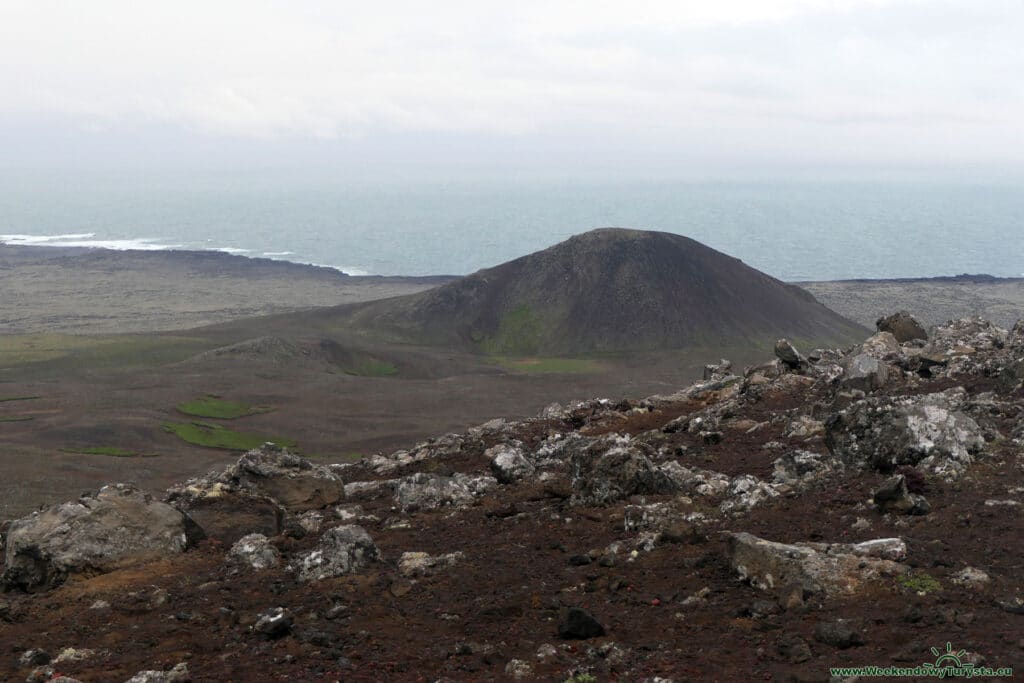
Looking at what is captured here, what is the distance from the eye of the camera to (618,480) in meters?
18.2

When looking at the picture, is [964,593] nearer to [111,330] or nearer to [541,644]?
[541,644]

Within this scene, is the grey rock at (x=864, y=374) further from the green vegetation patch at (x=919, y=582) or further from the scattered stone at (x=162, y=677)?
the scattered stone at (x=162, y=677)

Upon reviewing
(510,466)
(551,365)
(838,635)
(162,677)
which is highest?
(838,635)

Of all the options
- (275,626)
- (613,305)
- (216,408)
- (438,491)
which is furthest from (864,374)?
(613,305)

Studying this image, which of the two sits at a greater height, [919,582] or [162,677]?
[919,582]

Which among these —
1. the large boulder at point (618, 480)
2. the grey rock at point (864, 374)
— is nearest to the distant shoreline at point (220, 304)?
the grey rock at point (864, 374)

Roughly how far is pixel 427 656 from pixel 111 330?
5900 inches

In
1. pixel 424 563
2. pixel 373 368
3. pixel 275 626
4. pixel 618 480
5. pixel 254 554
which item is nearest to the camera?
pixel 275 626

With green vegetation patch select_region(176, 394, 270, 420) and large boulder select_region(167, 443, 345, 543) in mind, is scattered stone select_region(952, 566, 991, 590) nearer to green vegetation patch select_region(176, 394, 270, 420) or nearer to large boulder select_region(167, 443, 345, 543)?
large boulder select_region(167, 443, 345, 543)

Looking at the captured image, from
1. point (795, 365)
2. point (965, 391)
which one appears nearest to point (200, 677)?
point (965, 391)

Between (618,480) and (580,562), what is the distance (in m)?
3.57

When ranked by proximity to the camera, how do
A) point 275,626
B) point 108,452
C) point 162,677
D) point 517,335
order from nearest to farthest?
point 162,677 → point 275,626 → point 108,452 → point 517,335

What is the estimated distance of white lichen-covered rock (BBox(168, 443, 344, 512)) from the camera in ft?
71.9

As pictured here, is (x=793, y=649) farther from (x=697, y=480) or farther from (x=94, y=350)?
(x=94, y=350)
